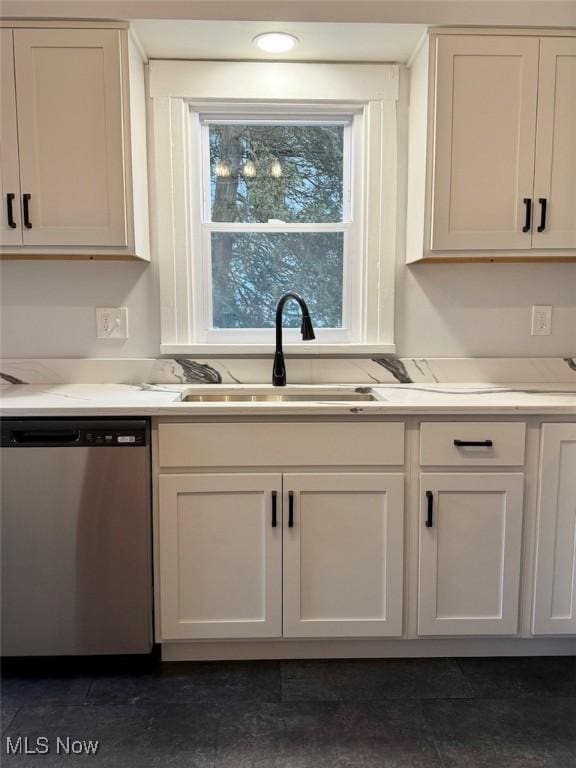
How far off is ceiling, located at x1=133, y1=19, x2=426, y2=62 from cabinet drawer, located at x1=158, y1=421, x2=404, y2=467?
1.35 meters

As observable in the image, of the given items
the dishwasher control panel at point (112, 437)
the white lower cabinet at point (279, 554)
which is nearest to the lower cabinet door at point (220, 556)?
the white lower cabinet at point (279, 554)

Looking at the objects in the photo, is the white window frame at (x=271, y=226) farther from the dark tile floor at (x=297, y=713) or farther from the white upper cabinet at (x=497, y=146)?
the dark tile floor at (x=297, y=713)

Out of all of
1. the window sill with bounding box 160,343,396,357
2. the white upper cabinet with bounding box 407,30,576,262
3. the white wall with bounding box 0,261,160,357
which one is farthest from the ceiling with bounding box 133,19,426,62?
the window sill with bounding box 160,343,396,357

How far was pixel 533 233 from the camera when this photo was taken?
193 centimetres

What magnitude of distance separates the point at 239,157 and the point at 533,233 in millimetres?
1189

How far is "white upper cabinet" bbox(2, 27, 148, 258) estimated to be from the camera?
1801mm

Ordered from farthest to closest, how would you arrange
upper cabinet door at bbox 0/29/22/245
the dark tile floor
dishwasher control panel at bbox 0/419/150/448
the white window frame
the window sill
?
the window sill
the white window frame
upper cabinet door at bbox 0/29/22/245
dishwasher control panel at bbox 0/419/150/448
the dark tile floor

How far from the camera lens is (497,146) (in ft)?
6.21

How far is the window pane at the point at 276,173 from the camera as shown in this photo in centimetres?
221

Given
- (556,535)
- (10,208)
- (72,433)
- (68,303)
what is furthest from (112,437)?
(556,535)

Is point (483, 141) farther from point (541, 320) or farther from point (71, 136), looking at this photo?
point (71, 136)

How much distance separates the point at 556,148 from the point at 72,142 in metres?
1.69

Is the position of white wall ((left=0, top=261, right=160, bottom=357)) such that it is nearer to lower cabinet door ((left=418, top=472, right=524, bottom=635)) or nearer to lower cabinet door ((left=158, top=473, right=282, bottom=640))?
lower cabinet door ((left=158, top=473, right=282, bottom=640))

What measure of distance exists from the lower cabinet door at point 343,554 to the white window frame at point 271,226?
2.26 ft
